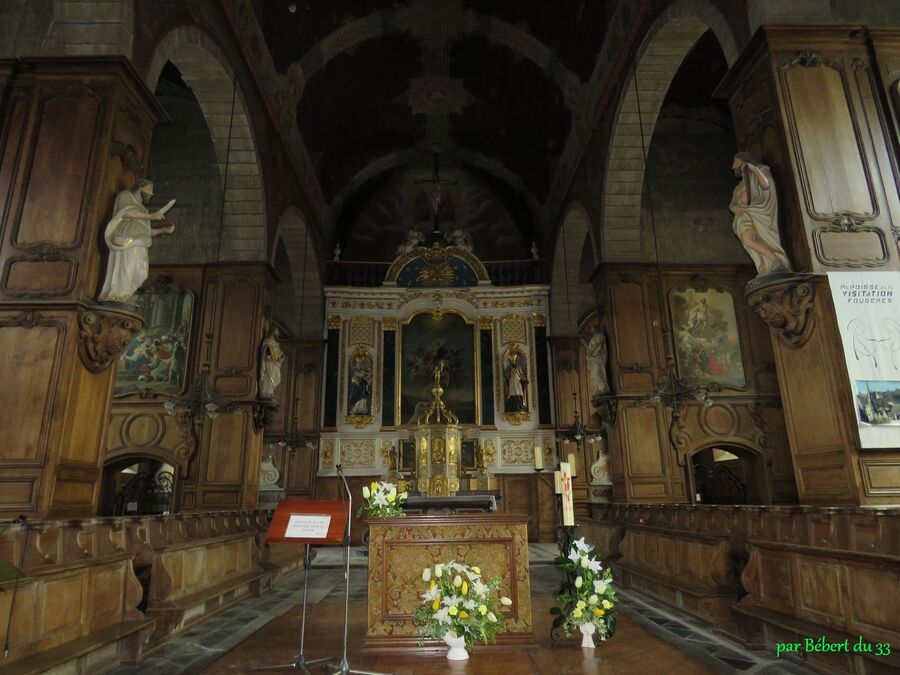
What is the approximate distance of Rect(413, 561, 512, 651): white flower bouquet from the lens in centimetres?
397

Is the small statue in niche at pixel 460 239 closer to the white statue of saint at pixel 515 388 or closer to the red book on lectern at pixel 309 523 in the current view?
the white statue of saint at pixel 515 388

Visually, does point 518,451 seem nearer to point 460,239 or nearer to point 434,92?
point 460,239

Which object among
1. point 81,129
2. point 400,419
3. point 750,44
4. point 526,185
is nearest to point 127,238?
point 81,129

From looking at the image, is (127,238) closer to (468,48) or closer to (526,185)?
(468,48)

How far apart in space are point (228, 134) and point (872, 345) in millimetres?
9316

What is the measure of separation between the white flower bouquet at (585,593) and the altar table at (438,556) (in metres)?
0.35

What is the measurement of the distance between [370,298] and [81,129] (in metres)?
10.8

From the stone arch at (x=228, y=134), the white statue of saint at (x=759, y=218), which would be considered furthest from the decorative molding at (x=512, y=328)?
the white statue of saint at (x=759, y=218)

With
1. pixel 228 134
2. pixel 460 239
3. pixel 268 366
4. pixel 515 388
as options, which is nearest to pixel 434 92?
pixel 460 239

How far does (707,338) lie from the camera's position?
12.3 m

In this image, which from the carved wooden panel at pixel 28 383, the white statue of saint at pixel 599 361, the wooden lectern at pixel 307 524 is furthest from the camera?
the white statue of saint at pixel 599 361

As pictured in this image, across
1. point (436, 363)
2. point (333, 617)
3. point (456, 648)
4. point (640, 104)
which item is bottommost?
point (333, 617)

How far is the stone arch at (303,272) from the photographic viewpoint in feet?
44.1

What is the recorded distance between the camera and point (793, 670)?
408 centimetres
